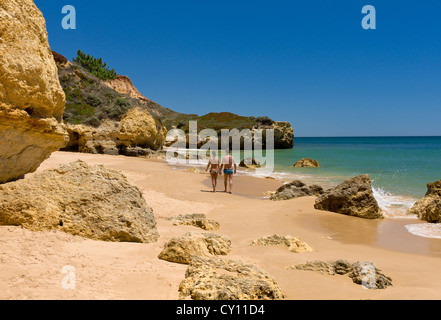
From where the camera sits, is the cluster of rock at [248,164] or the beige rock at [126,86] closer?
the cluster of rock at [248,164]

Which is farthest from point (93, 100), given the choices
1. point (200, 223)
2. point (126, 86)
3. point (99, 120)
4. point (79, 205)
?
point (126, 86)

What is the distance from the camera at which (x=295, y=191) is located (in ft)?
34.2

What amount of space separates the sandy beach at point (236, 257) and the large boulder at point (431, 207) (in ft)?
3.91

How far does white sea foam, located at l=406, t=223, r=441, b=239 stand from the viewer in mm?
6884

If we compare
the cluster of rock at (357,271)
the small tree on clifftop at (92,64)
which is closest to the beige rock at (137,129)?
the cluster of rock at (357,271)

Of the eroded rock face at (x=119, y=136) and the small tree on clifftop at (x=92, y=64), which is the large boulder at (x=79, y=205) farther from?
the small tree on clifftop at (x=92, y=64)

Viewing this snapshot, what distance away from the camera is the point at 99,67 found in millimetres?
53656

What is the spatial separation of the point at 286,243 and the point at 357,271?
1617 millimetres

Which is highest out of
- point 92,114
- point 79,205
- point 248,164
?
point 92,114

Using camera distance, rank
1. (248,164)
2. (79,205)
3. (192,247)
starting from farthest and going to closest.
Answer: (248,164)
(79,205)
(192,247)

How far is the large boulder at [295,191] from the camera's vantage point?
10172 mm

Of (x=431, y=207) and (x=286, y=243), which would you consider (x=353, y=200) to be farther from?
(x=286, y=243)

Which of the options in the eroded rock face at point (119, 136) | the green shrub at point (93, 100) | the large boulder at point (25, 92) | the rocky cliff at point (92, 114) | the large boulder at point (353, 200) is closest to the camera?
the large boulder at point (25, 92)
